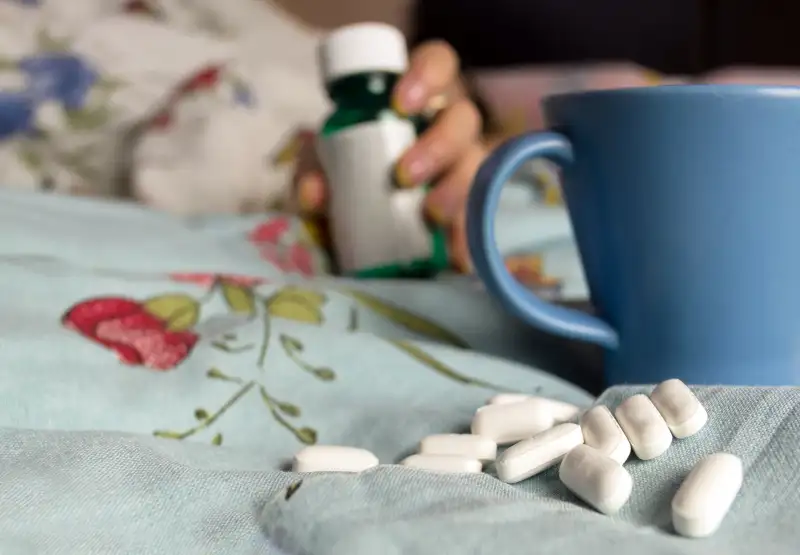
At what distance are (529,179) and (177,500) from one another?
607 mm

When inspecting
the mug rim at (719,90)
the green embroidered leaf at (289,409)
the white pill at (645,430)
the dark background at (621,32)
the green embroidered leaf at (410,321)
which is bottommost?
the green embroidered leaf at (410,321)

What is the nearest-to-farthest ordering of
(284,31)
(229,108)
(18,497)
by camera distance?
(18,497) → (229,108) → (284,31)

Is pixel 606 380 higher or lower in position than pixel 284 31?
lower

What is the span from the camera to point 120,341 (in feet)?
1.16

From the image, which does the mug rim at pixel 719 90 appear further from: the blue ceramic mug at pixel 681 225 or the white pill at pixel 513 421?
the white pill at pixel 513 421

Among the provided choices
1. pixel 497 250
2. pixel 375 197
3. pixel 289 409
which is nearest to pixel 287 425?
pixel 289 409

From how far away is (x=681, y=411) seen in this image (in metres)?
0.24

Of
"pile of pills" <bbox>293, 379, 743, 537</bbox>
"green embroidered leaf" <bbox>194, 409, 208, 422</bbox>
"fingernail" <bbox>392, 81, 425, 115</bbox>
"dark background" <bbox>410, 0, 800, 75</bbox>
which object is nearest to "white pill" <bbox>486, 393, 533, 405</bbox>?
"pile of pills" <bbox>293, 379, 743, 537</bbox>

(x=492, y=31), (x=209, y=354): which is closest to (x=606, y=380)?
(x=209, y=354)

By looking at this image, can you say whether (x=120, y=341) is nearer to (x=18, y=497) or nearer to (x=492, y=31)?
(x=18, y=497)

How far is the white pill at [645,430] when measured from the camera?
0.78 feet

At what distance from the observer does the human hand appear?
0.51 metres

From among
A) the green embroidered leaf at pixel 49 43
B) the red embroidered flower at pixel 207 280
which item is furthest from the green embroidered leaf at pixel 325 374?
the green embroidered leaf at pixel 49 43

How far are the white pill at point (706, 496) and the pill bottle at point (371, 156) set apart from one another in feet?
1.03
